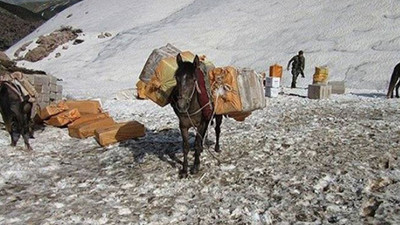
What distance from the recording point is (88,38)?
55188 mm

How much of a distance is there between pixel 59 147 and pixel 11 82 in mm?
2099

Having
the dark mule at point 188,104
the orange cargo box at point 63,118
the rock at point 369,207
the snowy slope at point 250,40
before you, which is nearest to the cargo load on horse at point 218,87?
the dark mule at point 188,104

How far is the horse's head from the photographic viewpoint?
6711 millimetres

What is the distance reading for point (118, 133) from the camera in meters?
10.7

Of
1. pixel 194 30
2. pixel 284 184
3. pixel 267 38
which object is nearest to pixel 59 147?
pixel 284 184

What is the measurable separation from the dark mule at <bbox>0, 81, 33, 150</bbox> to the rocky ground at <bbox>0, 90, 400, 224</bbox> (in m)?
0.57

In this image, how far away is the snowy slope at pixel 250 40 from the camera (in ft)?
100

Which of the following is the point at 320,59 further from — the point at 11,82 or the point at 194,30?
the point at 11,82

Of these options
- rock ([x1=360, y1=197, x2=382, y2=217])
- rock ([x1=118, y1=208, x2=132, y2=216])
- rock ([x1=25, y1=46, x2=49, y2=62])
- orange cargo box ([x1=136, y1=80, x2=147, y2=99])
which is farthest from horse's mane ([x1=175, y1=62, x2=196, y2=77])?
rock ([x1=25, y1=46, x2=49, y2=62])

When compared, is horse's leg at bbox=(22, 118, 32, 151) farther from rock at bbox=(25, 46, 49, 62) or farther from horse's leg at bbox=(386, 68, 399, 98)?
rock at bbox=(25, 46, 49, 62)

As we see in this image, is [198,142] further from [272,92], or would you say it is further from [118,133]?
[272,92]

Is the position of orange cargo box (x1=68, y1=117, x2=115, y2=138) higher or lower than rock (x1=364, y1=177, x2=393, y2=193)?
lower

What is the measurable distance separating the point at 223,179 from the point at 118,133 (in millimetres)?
4258

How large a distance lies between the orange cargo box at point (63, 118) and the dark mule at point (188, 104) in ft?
20.6
